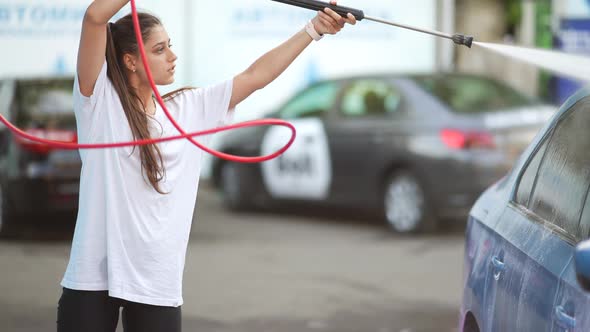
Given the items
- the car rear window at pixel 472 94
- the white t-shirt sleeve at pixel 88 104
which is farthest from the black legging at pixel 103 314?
the car rear window at pixel 472 94

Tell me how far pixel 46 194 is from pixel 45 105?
887 mm

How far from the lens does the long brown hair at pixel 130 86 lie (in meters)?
3.73

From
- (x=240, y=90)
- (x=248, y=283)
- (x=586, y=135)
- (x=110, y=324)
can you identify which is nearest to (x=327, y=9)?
(x=240, y=90)

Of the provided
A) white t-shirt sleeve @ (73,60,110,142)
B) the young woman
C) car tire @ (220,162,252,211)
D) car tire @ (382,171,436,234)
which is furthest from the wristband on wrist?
car tire @ (220,162,252,211)

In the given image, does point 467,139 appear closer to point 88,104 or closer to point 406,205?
point 406,205

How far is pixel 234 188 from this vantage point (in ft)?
43.7

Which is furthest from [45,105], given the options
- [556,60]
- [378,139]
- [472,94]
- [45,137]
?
[556,60]

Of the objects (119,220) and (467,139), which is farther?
(467,139)

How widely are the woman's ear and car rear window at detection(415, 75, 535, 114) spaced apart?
24.6 ft

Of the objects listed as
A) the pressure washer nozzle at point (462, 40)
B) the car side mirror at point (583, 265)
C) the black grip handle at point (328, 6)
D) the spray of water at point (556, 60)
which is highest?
the black grip handle at point (328, 6)

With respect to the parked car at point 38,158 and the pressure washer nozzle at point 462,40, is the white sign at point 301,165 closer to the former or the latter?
the parked car at point 38,158

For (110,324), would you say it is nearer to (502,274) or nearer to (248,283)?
(502,274)

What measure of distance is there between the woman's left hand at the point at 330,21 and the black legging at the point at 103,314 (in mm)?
997

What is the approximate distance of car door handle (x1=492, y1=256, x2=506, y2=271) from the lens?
3.90 m
